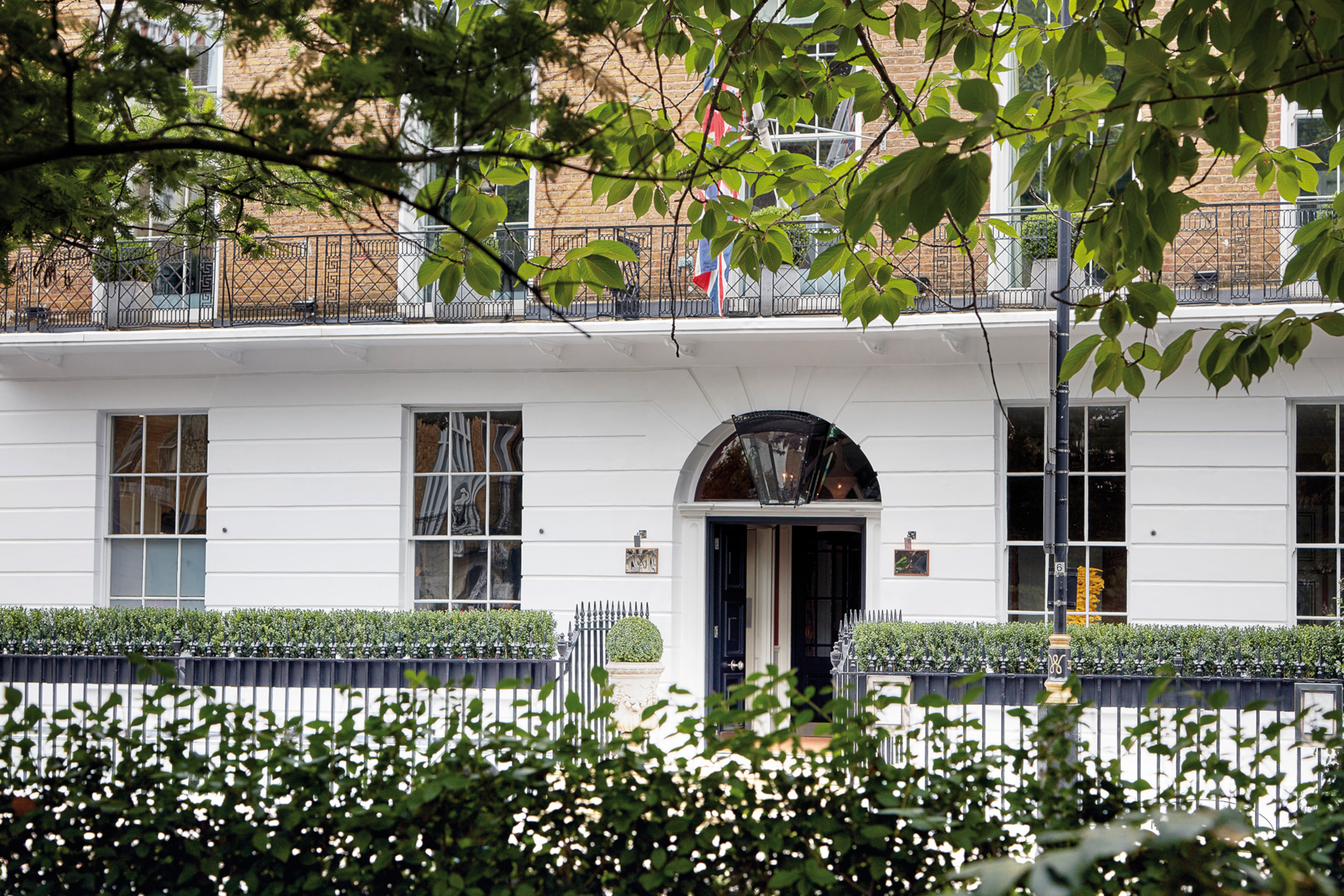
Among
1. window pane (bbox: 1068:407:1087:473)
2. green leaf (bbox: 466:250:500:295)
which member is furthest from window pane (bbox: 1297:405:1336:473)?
green leaf (bbox: 466:250:500:295)

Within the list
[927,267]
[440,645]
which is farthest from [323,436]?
[927,267]

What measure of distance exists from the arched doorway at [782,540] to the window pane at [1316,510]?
4.27m

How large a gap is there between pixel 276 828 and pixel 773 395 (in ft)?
32.3

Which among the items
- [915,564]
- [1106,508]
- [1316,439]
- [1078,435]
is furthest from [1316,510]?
[915,564]

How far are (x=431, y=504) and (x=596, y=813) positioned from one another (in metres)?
10.5

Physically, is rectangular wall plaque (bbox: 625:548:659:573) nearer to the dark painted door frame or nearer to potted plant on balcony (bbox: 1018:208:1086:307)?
the dark painted door frame

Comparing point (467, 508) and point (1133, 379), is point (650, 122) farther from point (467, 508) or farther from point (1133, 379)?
point (467, 508)

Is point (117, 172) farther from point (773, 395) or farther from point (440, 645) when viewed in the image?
point (773, 395)

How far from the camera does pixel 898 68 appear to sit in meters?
12.8

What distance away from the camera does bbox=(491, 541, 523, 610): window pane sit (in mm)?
13359

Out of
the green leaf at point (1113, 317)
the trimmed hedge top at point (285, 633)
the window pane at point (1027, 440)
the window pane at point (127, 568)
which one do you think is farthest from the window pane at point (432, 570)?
the green leaf at point (1113, 317)

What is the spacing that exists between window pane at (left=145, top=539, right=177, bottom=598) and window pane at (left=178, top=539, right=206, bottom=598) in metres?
0.10

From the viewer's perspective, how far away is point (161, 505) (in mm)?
14055

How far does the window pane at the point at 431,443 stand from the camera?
13.6 meters
